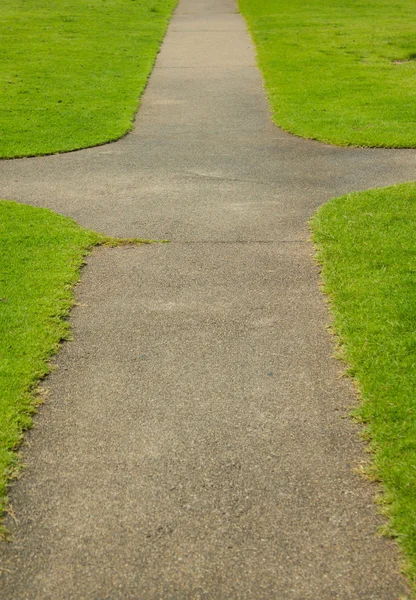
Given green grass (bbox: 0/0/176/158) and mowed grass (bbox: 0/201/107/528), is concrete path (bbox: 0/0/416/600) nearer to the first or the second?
mowed grass (bbox: 0/201/107/528)

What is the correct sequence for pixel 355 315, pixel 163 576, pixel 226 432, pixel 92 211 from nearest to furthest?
pixel 163 576 → pixel 226 432 → pixel 355 315 → pixel 92 211

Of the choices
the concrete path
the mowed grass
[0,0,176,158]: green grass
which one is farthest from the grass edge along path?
[0,0,176,158]: green grass

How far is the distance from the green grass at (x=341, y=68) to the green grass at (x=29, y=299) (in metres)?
5.02

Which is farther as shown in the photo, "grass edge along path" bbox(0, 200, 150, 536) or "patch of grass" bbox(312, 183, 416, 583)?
"grass edge along path" bbox(0, 200, 150, 536)

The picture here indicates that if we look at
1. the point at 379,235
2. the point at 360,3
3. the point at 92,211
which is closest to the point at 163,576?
the point at 379,235

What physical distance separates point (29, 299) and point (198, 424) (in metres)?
2.28

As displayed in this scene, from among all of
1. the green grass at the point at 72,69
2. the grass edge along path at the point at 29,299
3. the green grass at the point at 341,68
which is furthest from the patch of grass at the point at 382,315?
the green grass at the point at 72,69

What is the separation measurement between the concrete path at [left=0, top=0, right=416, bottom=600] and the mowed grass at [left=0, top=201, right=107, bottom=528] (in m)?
0.14

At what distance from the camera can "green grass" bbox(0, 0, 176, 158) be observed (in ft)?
37.7

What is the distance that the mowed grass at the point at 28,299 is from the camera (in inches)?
184

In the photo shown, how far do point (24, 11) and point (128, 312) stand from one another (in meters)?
25.3

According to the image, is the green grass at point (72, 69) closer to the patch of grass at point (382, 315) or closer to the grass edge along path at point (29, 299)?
the grass edge along path at point (29, 299)

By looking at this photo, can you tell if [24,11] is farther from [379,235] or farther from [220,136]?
[379,235]

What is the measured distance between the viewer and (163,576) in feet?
11.3
